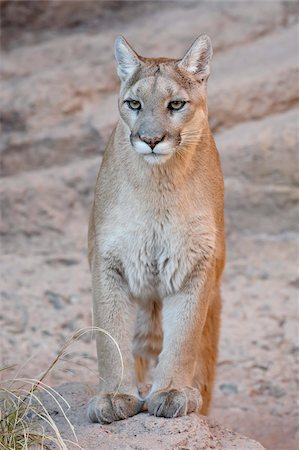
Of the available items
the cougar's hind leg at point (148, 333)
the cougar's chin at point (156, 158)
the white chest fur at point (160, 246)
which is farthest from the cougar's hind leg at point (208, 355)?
the cougar's chin at point (156, 158)

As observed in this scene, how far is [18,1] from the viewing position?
960cm

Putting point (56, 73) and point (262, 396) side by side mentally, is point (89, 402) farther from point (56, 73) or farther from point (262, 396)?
point (56, 73)

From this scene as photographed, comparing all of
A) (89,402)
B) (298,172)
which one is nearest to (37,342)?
(89,402)

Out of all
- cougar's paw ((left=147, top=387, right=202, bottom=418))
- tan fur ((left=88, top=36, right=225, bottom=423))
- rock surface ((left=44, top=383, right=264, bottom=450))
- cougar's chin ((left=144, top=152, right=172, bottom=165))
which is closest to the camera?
rock surface ((left=44, top=383, right=264, bottom=450))

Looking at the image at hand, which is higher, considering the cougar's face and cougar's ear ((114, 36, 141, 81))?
cougar's ear ((114, 36, 141, 81))

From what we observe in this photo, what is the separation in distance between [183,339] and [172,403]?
36cm

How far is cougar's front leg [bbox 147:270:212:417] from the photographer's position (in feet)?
15.5

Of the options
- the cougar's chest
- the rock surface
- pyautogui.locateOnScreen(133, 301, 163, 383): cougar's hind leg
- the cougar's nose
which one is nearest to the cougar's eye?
the cougar's nose

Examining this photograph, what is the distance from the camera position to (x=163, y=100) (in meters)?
4.79

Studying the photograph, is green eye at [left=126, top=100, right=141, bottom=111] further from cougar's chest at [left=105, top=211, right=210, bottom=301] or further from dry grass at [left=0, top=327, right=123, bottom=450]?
dry grass at [left=0, top=327, right=123, bottom=450]

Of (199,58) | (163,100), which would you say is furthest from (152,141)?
(199,58)

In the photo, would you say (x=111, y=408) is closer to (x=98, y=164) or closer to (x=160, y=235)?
(x=160, y=235)

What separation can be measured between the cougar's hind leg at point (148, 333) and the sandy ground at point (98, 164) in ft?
3.58

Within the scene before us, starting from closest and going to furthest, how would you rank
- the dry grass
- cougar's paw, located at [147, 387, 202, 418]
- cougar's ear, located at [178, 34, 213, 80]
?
the dry grass, cougar's paw, located at [147, 387, 202, 418], cougar's ear, located at [178, 34, 213, 80]
